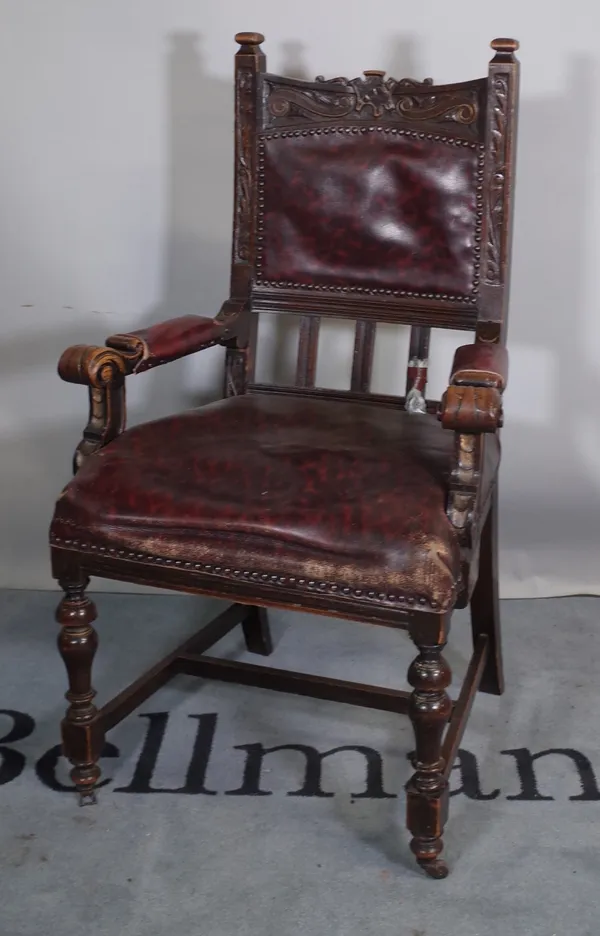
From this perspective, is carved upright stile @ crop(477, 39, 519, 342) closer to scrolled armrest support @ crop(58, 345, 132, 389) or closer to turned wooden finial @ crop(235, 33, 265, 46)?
turned wooden finial @ crop(235, 33, 265, 46)

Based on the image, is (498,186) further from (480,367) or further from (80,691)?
(80,691)

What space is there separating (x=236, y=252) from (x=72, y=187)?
0.54 meters

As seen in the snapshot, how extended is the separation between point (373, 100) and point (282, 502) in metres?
0.79

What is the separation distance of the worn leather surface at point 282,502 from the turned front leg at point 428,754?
0.10 meters

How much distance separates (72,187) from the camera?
91.9 inches

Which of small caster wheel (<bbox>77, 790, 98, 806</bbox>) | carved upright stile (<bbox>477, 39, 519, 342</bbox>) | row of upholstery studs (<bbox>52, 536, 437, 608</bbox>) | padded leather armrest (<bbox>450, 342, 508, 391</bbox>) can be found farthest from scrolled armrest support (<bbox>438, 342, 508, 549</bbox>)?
Result: small caster wheel (<bbox>77, 790, 98, 806</bbox>)

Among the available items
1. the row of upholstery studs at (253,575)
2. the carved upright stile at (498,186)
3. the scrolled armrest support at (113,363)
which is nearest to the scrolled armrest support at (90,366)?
the scrolled armrest support at (113,363)

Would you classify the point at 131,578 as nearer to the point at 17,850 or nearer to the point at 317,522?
the point at 317,522

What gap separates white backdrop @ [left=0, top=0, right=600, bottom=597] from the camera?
2.16m

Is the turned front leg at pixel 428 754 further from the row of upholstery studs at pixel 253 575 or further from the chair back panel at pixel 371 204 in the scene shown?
the chair back panel at pixel 371 204

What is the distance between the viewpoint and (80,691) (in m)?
1.68

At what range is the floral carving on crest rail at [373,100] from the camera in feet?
6.01

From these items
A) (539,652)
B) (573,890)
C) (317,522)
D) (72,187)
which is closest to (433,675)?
(317,522)

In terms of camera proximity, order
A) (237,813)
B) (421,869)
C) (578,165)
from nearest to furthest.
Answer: (421,869)
(237,813)
(578,165)
